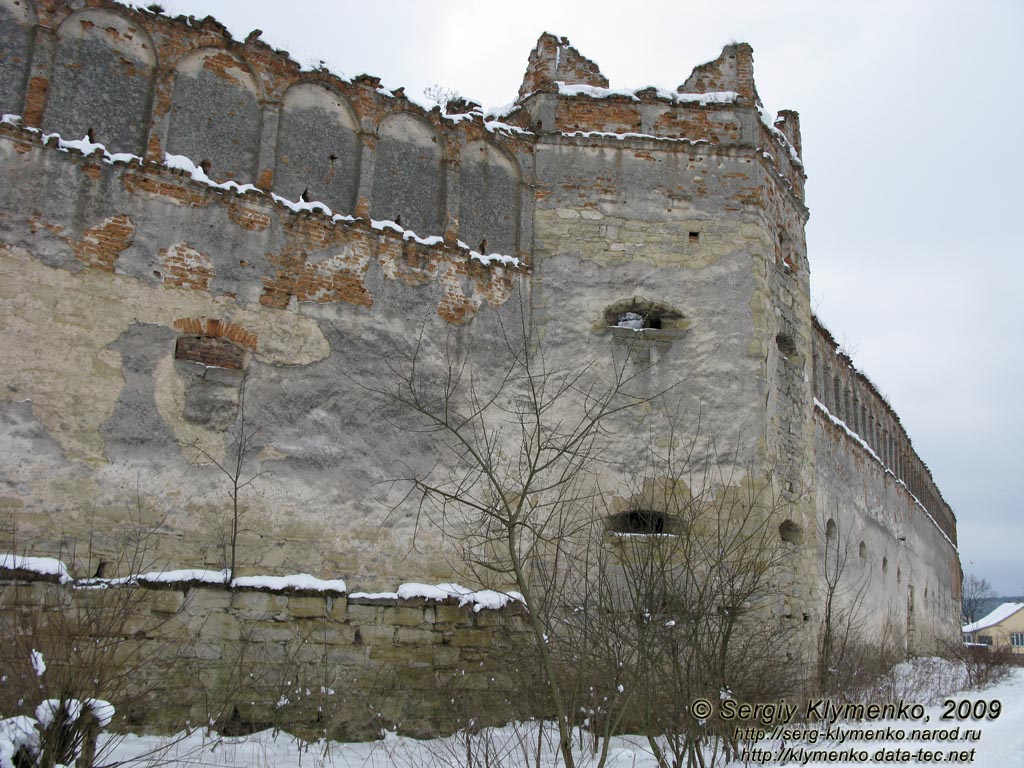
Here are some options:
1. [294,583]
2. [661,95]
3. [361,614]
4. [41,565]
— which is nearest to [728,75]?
[661,95]

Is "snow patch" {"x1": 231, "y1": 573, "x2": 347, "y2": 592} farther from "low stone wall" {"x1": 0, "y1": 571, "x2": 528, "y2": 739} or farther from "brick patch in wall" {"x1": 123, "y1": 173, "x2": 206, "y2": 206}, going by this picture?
"brick patch in wall" {"x1": 123, "y1": 173, "x2": 206, "y2": 206}

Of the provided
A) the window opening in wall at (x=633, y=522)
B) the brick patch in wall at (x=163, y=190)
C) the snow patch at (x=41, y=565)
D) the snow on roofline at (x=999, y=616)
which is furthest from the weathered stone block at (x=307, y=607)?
the snow on roofline at (x=999, y=616)

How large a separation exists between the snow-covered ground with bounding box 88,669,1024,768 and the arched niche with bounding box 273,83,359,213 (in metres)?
4.64

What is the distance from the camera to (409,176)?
28.3ft

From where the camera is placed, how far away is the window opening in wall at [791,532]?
8.66 metres

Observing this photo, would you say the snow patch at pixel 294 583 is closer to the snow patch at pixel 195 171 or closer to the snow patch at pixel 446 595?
the snow patch at pixel 446 595

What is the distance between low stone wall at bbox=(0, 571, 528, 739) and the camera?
6176 millimetres

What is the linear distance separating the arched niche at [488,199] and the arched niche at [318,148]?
115cm

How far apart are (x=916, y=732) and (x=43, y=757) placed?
18.6 ft

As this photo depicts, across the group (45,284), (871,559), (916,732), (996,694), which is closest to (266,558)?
(45,284)

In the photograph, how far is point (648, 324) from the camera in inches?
352

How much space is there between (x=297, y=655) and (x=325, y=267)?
333 centimetres

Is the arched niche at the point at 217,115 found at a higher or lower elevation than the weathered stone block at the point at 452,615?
higher

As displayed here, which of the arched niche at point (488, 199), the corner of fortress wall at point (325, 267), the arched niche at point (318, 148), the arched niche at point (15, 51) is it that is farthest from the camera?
the arched niche at point (488, 199)
